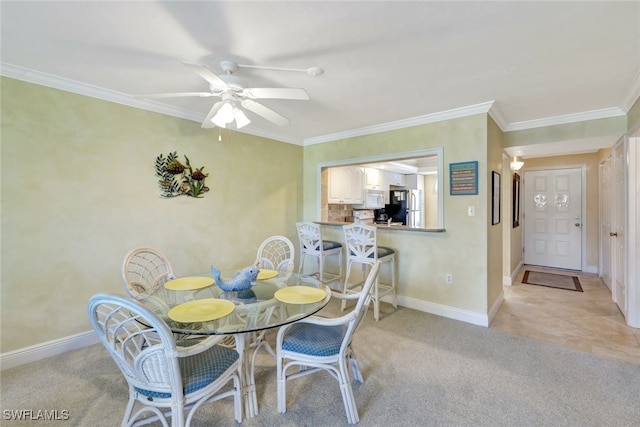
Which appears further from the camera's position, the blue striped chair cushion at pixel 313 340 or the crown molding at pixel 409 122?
the crown molding at pixel 409 122

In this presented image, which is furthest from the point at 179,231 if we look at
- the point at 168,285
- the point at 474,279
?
the point at 474,279

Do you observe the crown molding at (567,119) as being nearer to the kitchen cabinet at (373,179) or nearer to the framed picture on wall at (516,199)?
the framed picture on wall at (516,199)

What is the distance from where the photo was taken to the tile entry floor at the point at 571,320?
2.55 m

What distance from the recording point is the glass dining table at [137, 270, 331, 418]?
151 centimetres

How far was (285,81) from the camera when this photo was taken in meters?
2.30

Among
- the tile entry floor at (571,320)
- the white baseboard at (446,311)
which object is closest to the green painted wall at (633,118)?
the tile entry floor at (571,320)

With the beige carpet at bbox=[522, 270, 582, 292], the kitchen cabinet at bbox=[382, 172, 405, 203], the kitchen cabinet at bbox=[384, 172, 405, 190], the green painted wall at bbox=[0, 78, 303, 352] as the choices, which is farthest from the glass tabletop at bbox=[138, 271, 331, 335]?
the kitchen cabinet at bbox=[384, 172, 405, 190]

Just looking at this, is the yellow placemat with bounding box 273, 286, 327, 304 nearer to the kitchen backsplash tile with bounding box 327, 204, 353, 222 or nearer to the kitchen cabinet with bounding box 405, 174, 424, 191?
the kitchen backsplash tile with bounding box 327, 204, 353, 222

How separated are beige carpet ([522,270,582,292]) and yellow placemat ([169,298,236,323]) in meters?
4.86

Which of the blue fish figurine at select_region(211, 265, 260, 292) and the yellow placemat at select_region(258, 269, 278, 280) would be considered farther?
the yellow placemat at select_region(258, 269, 278, 280)

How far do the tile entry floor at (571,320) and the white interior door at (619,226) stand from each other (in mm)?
207

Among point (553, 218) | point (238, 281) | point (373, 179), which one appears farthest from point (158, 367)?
point (553, 218)

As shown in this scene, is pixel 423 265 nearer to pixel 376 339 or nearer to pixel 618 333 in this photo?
pixel 376 339

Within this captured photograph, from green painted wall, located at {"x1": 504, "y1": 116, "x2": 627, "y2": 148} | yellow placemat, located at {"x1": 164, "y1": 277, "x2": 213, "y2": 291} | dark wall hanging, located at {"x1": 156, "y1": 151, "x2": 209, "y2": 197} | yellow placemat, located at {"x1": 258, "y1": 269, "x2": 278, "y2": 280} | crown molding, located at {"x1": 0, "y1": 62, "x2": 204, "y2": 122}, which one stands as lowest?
yellow placemat, located at {"x1": 164, "y1": 277, "x2": 213, "y2": 291}
